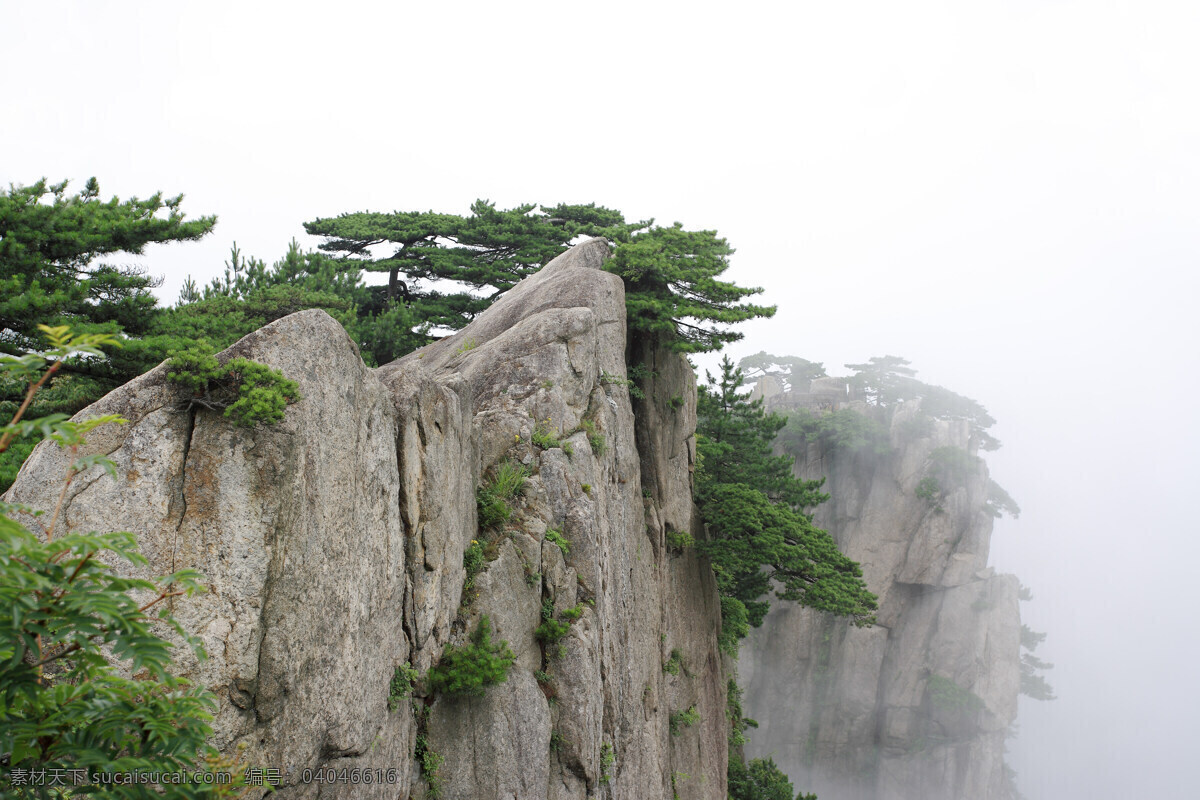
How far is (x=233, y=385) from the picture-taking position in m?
5.02

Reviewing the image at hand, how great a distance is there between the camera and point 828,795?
31625mm

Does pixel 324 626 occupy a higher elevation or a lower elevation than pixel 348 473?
lower

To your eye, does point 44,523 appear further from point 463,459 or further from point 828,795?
point 828,795

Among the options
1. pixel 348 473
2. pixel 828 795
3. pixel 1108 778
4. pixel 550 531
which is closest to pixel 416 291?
pixel 550 531

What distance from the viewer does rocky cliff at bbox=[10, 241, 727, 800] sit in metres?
4.72

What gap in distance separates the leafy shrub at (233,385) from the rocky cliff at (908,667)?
3118cm

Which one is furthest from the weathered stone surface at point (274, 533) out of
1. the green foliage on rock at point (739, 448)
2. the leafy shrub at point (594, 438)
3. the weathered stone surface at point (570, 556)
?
the green foliage on rock at point (739, 448)

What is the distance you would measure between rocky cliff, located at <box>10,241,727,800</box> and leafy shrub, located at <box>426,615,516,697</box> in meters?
0.14

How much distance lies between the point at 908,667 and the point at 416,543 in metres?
31.1

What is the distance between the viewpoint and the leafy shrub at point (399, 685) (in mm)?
6332

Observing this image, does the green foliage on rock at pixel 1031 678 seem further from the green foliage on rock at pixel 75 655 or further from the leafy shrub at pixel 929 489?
the green foliage on rock at pixel 75 655

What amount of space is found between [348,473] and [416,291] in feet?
59.8

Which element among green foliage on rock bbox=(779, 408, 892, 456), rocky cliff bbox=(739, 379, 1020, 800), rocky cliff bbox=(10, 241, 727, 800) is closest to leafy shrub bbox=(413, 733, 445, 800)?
rocky cliff bbox=(10, 241, 727, 800)

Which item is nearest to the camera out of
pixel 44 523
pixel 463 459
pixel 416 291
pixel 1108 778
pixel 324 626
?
pixel 44 523
